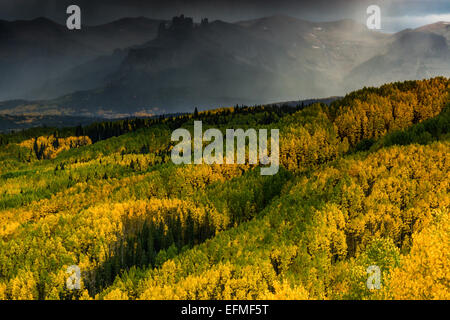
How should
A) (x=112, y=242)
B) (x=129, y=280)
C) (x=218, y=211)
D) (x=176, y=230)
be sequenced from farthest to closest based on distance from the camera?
(x=218, y=211) → (x=176, y=230) → (x=112, y=242) → (x=129, y=280)

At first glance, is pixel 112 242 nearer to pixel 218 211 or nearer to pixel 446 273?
pixel 218 211

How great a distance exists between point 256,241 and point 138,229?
7286cm

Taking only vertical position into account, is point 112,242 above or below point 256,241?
below

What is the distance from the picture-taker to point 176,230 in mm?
170625

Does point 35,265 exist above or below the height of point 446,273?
below

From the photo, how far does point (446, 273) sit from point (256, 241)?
61.4 meters

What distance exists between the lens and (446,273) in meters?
62.7

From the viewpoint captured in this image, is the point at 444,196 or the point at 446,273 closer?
the point at 446,273

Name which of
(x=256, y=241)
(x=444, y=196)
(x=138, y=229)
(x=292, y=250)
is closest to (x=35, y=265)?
(x=138, y=229)
